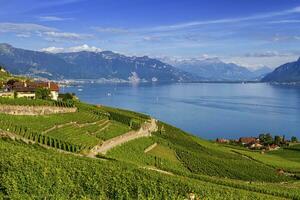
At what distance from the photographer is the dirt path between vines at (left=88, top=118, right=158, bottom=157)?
179 ft

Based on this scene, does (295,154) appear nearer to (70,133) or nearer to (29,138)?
(70,133)

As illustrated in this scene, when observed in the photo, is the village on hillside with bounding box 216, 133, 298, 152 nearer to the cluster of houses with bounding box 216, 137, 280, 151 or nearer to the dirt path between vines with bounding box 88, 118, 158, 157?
the cluster of houses with bounding box 216, 137, 280, 151

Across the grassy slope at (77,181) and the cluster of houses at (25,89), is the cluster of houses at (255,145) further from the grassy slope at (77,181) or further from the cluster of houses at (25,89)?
the grassy slope at (77,181)

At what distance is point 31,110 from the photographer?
Result: 203 feet

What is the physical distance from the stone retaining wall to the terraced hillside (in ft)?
3.76

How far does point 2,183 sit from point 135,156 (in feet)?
101

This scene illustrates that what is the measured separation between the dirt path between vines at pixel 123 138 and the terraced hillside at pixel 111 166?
0.91 feet

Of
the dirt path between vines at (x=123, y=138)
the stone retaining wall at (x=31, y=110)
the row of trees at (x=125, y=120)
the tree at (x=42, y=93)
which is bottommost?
the dirt path between vines at (x=123, y=138)

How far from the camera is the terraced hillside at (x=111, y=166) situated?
3284 cm

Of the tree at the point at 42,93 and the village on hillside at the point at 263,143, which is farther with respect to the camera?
the village on hillside at the point at 263,143

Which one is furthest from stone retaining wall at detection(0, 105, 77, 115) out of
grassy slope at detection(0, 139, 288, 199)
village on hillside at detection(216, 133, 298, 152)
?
village on hillside at detection(216, 133, 298, 152)

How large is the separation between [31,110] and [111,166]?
2628 cm

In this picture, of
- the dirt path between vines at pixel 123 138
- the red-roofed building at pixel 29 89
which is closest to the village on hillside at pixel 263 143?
the dirt path between vines at pixel 123 138

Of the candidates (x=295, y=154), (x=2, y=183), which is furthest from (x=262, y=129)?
(x=2, y=183)
